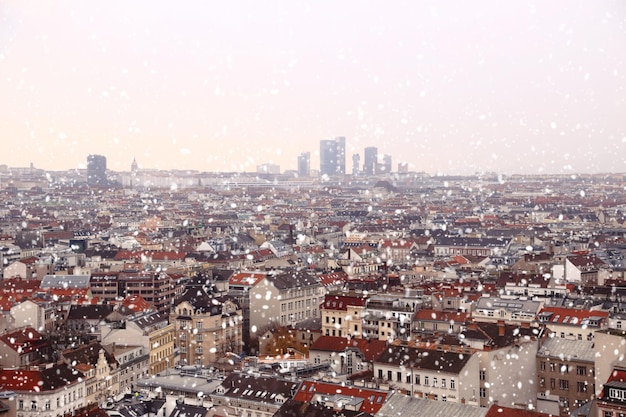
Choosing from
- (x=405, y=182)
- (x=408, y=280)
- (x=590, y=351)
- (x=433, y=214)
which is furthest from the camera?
(x=405, y=182)

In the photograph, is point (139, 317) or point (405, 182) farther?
point (405, 182)

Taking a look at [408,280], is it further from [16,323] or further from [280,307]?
[16,323]

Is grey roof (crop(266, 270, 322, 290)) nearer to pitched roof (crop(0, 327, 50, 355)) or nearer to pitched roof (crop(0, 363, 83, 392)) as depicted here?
pitched roof (crop(0, 327, 50, 355))

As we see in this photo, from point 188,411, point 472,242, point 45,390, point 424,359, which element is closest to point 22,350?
point 45,390

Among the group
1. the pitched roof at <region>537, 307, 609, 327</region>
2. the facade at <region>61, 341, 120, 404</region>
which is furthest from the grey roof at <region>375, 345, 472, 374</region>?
the facade at <region>61, 341, 120, 404</region>

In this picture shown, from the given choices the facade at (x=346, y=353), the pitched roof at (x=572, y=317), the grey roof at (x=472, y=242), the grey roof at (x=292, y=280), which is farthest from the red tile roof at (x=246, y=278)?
the grey roof at (x=472, y=242)

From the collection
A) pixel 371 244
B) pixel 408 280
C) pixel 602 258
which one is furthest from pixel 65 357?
pixel 371 244

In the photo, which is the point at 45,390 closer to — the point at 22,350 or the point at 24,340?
the point at 22,350
